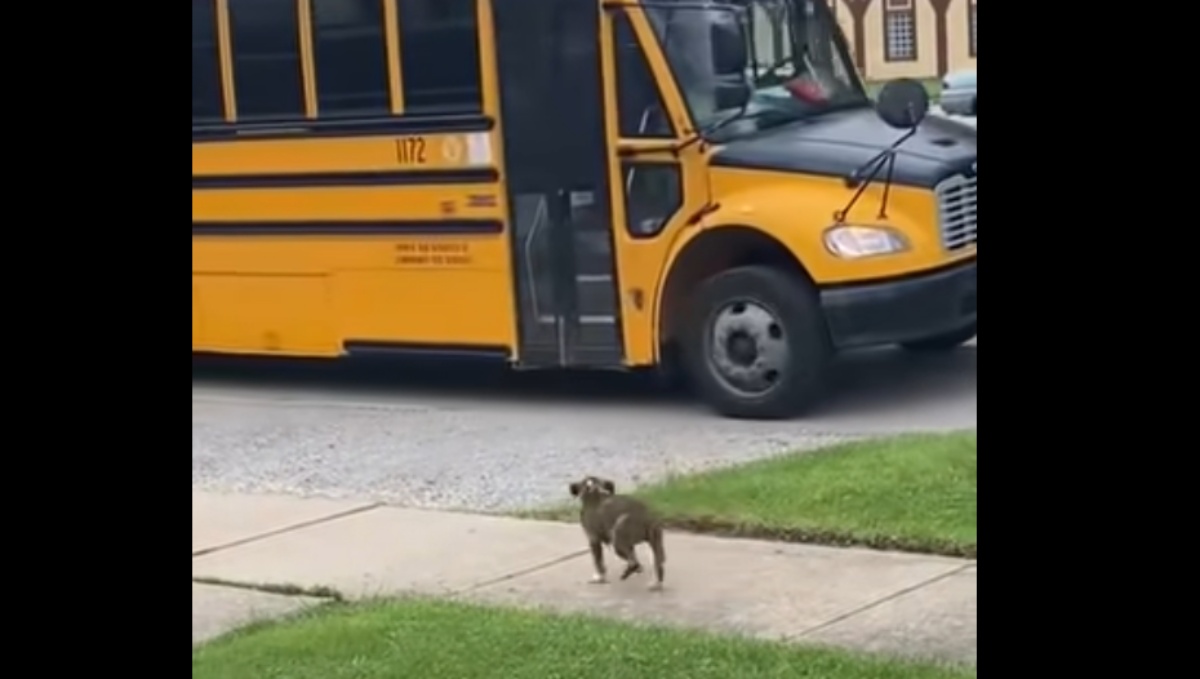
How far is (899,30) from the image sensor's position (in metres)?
10.0

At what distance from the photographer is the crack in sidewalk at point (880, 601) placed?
18.1 feet

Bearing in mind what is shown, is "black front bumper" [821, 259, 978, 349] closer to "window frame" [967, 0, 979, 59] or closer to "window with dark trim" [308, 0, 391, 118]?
"window frame" [967, 0, 979, 59]

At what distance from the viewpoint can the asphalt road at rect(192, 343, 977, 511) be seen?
A: 8.45 meters

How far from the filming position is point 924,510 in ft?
22.4

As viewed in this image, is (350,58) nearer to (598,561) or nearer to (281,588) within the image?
(281,588)

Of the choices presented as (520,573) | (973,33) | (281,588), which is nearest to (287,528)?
(281,588)

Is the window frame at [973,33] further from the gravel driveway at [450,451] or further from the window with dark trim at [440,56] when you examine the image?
the window with dark trim at [440,56]

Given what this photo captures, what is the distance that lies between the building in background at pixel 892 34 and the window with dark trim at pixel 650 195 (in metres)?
1.26

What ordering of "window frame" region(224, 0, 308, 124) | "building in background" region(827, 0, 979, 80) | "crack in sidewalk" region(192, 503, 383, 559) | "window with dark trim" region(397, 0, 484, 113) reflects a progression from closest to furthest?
1. "crack in sidewalk" region(192, 503, 383, 559)
2. "building in background" region(827, 0, 979, 80)
3. "window with dark trim" region(397, 0, 484, 113)
4. "window frame" region(224, 0, 308, 124)

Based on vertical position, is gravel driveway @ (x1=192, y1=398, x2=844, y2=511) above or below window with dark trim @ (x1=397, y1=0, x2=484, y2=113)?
below

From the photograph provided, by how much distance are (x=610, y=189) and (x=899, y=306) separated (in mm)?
1547

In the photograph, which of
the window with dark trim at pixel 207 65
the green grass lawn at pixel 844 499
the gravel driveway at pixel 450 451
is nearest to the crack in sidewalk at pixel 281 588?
the green grass lawn at pixel 844 499

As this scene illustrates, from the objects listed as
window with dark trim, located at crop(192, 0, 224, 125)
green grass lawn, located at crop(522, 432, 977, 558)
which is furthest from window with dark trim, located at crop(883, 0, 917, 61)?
window with dark trim, located at crop(192, 0, 224, 125)
